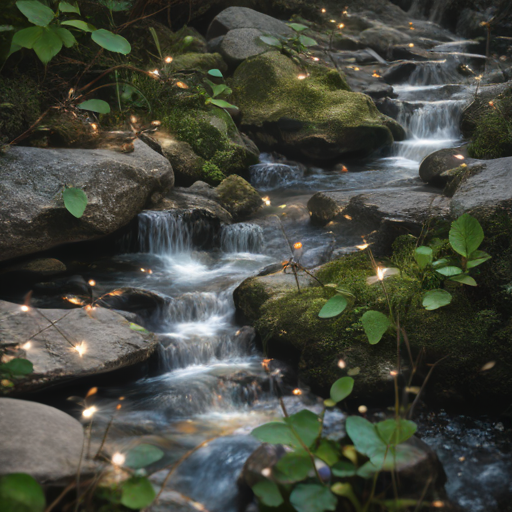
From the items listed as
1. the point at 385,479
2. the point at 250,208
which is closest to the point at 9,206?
the point at 250,208

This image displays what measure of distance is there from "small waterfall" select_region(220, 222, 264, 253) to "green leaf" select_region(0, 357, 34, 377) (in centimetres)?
360

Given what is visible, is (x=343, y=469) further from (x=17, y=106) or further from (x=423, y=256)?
(x=17, y=106)

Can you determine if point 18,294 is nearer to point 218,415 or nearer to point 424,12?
point 218,415

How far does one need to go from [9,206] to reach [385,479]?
406 centimetres

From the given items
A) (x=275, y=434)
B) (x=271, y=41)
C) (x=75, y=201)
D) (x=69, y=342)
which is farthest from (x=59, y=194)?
(x=271, y=41)

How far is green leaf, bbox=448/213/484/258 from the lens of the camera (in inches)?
120

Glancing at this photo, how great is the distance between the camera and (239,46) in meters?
9.95

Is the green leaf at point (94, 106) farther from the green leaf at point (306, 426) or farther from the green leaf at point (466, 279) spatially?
the green leaf at point (306, 426)

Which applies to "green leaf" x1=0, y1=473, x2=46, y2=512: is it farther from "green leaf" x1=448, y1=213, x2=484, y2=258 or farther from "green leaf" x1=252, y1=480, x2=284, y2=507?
"green leaf" x1=448, y1=213, x2=484, y2=258

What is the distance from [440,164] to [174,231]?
4.12 meters

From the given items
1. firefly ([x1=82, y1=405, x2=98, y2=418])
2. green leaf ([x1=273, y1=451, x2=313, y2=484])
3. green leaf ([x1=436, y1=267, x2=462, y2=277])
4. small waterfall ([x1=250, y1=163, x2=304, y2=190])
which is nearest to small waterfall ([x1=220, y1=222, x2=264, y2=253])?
small waterfall ([x1=250, y1=163, x2=304, y2=190])

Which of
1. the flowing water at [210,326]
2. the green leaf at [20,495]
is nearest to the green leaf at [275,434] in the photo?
the flowing water at [210,326]

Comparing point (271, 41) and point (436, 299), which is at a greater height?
point (271, 41)

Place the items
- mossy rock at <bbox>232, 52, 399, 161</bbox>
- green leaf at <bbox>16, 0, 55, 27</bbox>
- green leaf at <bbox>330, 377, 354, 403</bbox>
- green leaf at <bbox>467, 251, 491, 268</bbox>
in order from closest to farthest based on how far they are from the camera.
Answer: green leaf at <bbox>330, 377, 354, 403</bbox>, green leaf at <bbox>467, 251, 491, 268</bbox>, green leaf at <bbox>16, 0, 55, 27</bbox>, mossy rock at <bbox>232, 52, 399, 161</bbox>
